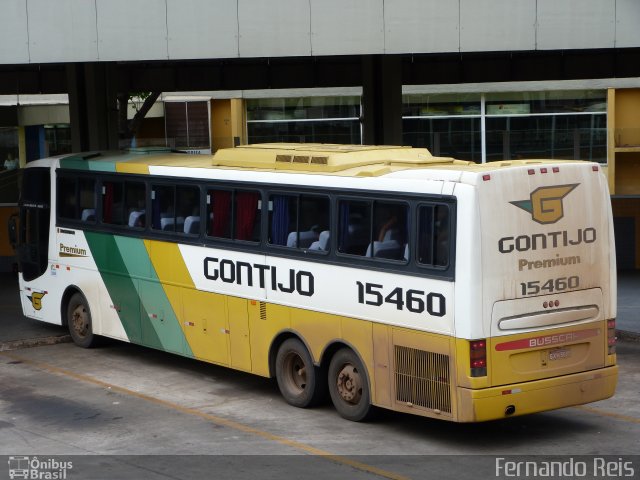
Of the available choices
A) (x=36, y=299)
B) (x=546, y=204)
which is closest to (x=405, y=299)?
(x=546, y=204)

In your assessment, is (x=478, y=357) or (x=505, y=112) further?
(x=505, y=112)

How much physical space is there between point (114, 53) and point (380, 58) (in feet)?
22.2

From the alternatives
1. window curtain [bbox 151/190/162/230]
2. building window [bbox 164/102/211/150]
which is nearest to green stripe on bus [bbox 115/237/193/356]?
window curtain [bbox 151/190/162/230]

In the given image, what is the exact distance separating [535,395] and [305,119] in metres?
37.5

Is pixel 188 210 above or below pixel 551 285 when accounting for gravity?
above

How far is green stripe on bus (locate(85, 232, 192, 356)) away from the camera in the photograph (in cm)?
1688

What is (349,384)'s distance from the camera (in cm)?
1385

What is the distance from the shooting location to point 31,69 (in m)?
31.7

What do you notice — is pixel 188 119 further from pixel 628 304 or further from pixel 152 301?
pixel 152 301

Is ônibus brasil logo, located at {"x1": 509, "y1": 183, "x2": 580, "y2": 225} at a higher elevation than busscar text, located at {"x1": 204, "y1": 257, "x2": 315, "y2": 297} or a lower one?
higher

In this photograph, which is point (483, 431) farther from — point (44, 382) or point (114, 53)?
point (114, 53)

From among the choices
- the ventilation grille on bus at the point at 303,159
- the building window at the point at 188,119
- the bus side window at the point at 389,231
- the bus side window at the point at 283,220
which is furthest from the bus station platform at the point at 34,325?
the building window at the point at 188,119

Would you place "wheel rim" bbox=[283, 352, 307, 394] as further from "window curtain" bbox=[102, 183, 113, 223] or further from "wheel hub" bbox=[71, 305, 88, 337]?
"wheel hub" bbox=[71, 305, 88, 337]

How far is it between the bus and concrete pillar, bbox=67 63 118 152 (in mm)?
6100
